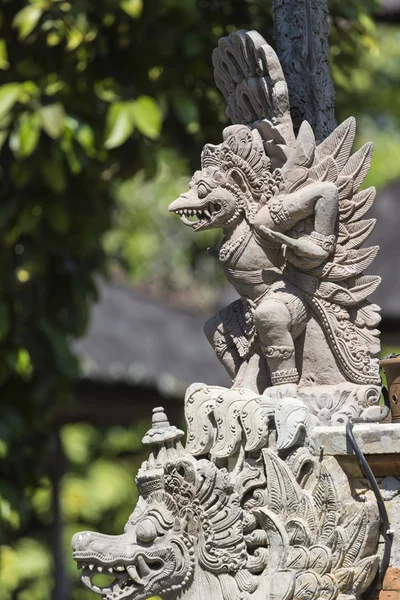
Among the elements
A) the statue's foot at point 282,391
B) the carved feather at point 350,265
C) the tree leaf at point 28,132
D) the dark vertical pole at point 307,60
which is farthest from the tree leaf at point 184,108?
the statue's foot at point 282,391

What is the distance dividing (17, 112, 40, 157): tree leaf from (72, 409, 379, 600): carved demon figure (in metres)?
3.02

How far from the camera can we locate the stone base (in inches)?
169

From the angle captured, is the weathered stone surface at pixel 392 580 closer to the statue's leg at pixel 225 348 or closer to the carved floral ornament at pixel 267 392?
the carved floral ornament at pixel 267 392

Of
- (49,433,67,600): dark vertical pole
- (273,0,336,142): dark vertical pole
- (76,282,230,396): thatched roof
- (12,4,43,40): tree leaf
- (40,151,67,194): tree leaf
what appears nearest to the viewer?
(273,0,336,142): dark vertical pole

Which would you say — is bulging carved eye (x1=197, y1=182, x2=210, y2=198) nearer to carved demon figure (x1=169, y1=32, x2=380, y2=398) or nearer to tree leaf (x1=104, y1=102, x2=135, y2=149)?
carved demon figure (x1=169, y1=32, x2=380, y2=398)

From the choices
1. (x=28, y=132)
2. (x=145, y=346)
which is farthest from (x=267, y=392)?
(x=145, y=346)

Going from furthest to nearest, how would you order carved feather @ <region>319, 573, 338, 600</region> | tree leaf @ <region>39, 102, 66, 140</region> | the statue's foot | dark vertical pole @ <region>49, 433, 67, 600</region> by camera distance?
dark vertical pole @ <region>49, 433, 67, 600</region> → tree leaf @ <region>39, 102, 66, 140</region> → the statue's foot → carved feather @ <region>319, 573, 338, 600</region>

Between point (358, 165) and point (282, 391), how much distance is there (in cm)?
91

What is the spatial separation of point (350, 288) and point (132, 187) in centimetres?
1423

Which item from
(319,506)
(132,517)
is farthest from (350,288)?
(132,517)

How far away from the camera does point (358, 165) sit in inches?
183

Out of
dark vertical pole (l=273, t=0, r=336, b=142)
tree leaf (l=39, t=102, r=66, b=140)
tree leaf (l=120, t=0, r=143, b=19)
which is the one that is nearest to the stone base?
dark vertical pole (l=273, t=0, r=336, b=142)

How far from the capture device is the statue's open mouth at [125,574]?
423 centimetres

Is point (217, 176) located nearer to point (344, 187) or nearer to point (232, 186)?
point (232, 186)
